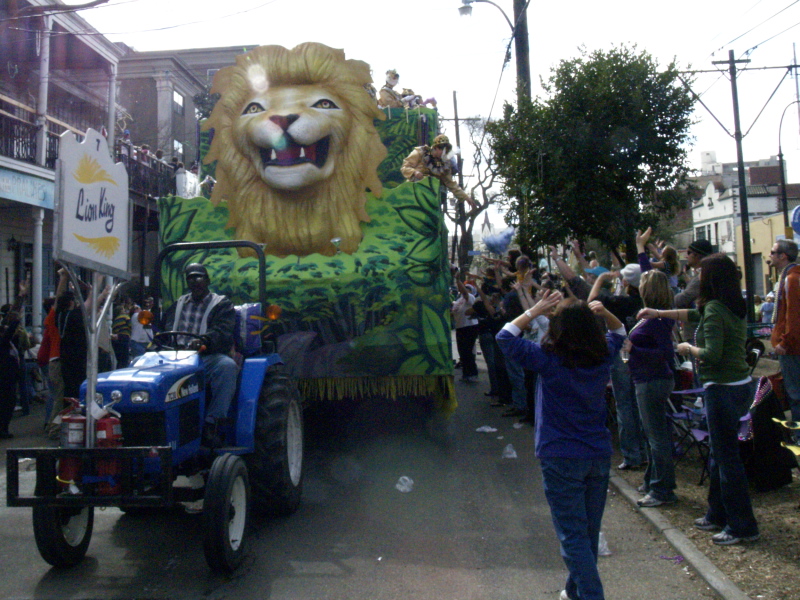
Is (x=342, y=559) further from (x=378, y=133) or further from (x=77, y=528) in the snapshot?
(x=378, y=133)

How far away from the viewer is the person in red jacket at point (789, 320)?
20.9 feet

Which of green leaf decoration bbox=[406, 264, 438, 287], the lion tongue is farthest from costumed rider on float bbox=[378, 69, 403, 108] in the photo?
green leaf decoration bbox=[406, 264, 438, 287]

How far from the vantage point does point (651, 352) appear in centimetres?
572

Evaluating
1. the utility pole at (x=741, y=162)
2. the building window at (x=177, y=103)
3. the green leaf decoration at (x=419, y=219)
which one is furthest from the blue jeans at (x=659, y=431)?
the building window at (x=177, y=103)

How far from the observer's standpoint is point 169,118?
89.5 feet

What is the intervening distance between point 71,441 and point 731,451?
4.17m

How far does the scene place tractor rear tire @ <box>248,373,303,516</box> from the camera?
542cm

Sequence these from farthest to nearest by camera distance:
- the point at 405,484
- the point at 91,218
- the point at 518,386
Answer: the point at 518,386, the point at 405,484, the point at 91,218

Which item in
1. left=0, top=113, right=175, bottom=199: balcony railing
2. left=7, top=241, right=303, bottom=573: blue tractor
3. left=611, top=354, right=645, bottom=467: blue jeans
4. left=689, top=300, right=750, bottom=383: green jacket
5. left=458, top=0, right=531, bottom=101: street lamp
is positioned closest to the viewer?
left=7, top=241, right=303, bottom=573: blue tractor

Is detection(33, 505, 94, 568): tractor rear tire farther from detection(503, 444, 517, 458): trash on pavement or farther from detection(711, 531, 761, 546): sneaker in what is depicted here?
detection(503, 444, 517, 458): trash on pavement

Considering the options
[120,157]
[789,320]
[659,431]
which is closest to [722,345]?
[659,431]

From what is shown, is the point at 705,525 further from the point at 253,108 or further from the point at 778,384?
the point at 253,108

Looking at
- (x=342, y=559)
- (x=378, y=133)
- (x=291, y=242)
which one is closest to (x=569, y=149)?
(x=378, y=133)

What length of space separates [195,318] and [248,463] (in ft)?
3.85
